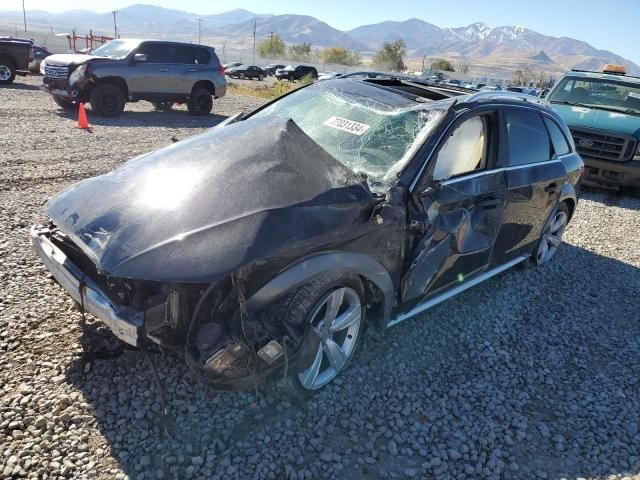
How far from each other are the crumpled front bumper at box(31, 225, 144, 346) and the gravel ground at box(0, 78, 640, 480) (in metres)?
0.56

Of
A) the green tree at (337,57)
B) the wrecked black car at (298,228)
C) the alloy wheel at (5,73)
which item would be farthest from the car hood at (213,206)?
the green tree at (337,57)

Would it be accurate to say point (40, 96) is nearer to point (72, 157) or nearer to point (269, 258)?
point (72, 157)

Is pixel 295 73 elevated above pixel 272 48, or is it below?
above

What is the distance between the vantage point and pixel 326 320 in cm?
278

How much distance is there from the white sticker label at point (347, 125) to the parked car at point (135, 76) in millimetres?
9535

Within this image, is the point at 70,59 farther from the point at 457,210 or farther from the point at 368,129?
the point at 457,210

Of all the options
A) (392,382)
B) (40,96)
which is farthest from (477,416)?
(40,96)

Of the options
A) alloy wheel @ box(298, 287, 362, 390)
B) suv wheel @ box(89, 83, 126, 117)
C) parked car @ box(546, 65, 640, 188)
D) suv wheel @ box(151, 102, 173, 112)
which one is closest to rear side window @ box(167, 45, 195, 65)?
suv wheel @ box(151, 102, 173, 112)

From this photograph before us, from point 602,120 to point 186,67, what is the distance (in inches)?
393

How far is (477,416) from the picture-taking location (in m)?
2.94

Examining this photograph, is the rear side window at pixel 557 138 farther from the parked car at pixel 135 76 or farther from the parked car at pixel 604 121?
the parked car at pixel 135 76

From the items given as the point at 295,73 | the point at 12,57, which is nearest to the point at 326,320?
the point at 12,57

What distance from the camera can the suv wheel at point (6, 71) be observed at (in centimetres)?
1540

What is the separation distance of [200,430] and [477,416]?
1.63m
